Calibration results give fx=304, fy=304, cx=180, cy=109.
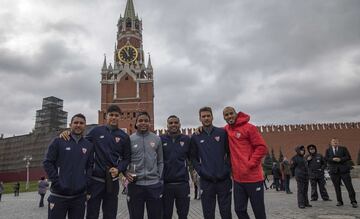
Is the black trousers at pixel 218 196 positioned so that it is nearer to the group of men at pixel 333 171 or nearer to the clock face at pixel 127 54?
the group of men at pixel 333 171

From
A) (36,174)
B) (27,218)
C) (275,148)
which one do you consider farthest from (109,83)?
(27,218)

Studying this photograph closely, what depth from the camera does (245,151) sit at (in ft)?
14.1

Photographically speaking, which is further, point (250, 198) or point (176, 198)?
point (176, 198)

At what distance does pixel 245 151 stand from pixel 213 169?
1.72ft

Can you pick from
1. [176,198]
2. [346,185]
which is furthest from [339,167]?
[176,198]

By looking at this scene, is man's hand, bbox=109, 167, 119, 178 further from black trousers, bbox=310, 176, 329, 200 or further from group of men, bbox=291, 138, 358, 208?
black trousers, bbox=310, 176, 329, 200

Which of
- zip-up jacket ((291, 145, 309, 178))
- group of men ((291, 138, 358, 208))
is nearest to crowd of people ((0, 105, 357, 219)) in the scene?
group of men ((291, 138, 358, 208))

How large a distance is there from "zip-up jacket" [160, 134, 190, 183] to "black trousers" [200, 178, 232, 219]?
0.37 metres

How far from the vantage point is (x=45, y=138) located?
185 feet

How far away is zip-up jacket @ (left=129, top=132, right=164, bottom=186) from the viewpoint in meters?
4.06

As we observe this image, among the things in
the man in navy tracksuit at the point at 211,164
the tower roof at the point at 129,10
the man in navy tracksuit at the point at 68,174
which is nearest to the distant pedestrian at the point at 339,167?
the man in navy tracksuit at the point at 211,164

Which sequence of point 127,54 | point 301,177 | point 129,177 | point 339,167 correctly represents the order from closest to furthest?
point 129,177 → point 339,167 → point 301,177 → point 127,54

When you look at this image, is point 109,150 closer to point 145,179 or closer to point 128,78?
point 145,179

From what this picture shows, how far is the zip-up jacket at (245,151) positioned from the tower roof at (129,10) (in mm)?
66418
